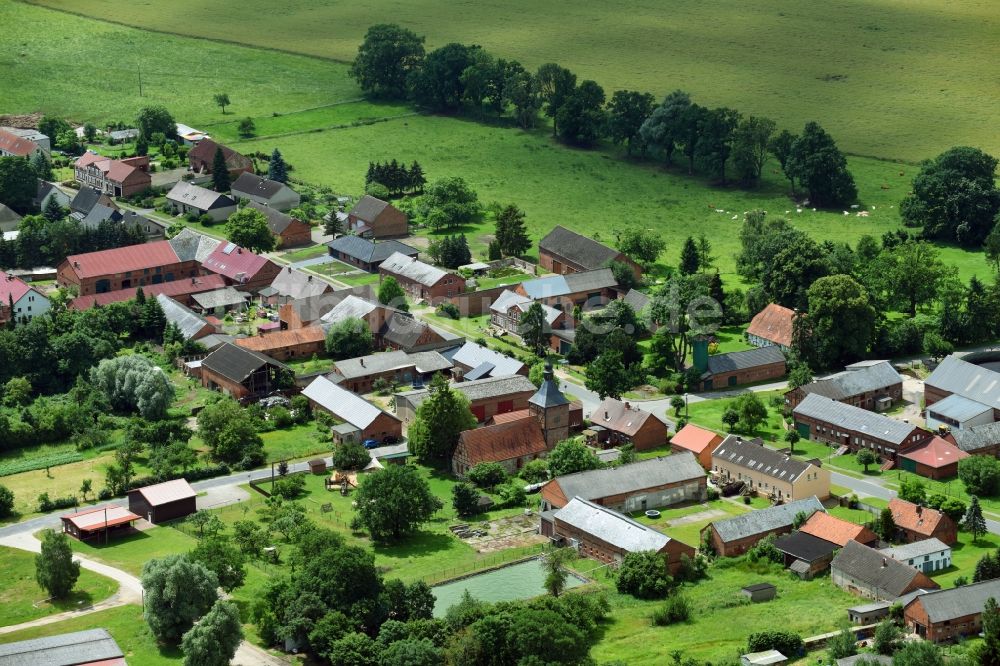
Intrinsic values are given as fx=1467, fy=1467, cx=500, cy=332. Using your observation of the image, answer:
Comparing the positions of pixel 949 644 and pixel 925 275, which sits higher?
pixel 925 275

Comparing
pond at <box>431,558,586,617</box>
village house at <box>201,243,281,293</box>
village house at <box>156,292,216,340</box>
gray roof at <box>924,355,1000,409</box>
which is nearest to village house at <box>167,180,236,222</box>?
village house at <box>201,243,281,293</box>

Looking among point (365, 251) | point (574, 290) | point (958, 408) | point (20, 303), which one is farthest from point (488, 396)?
point (20, 303)

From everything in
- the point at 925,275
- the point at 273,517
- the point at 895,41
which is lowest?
the point at 273,517

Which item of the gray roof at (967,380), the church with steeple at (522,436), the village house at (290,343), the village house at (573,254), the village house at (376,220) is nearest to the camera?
the church with steeple at (522,436)

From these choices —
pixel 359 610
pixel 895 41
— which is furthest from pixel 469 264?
pixel 895 41

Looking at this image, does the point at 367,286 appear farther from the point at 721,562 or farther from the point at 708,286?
the point at 721,562

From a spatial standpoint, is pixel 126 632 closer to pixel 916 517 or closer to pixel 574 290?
pixel 916 517

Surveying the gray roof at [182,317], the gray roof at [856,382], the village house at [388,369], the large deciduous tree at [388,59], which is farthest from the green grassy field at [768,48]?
the village house at [388,369]

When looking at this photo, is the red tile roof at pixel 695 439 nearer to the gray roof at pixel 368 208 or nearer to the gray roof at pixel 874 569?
the gray roof at pixel 874 569
